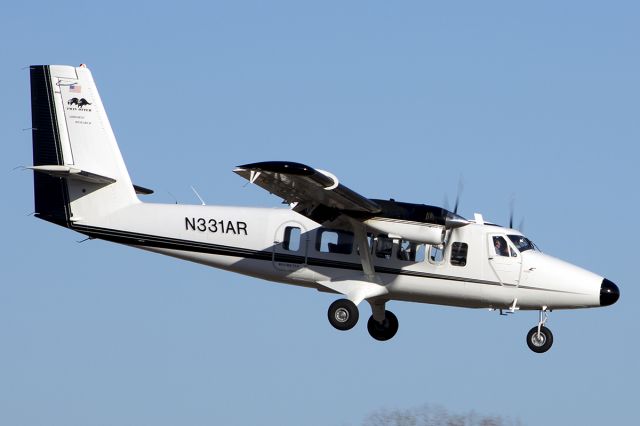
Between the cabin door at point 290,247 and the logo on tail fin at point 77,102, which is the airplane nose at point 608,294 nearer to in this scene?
the cabin door at point 290,247

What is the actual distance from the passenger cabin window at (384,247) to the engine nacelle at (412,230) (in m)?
0.79

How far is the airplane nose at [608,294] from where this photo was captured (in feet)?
66.9

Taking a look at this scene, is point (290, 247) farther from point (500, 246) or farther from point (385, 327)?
point (500, 246)

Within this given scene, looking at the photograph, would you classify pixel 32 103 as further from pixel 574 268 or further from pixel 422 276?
pixel 574 268

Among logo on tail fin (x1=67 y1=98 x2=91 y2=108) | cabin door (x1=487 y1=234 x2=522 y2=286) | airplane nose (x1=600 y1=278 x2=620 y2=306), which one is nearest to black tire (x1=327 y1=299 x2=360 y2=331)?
cabin door (x1=487 y1=234 x2=522 y2=286)

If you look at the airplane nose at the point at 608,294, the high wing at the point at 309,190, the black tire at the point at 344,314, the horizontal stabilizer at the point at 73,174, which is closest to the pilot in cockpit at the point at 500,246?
the airplane nose at the point at 608,294

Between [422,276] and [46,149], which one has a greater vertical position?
[46,149]

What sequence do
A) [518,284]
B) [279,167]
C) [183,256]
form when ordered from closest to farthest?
1. [279,167]
2. [518,284]
3. [183,256]

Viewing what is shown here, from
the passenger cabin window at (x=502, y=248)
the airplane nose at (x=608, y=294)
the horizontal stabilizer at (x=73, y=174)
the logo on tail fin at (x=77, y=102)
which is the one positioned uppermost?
the logo on tail fin at (x=77, y=102)

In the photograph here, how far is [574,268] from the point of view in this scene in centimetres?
2062

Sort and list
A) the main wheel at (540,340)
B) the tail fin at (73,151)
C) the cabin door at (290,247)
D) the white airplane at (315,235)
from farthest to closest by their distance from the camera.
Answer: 1. the tail fin at (73,151)
2. the cabin door at (290,247)
3. the main wheel at (540,340)
4. the white airplane at (315,235)

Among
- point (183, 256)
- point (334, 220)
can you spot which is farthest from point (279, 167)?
point (183, 256)

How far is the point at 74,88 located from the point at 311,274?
6147 mm

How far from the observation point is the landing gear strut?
20531 millimetres
